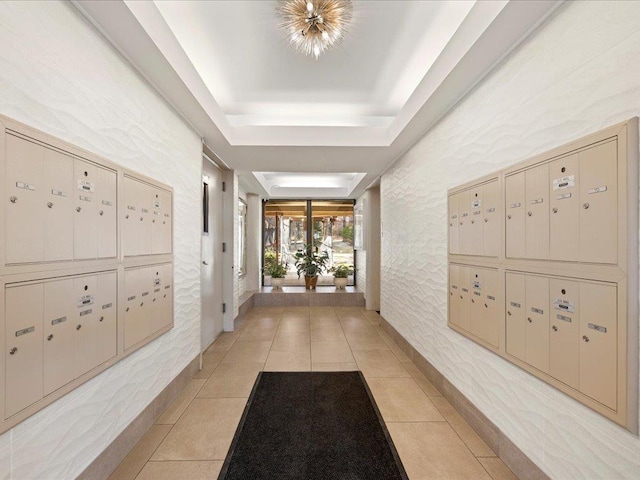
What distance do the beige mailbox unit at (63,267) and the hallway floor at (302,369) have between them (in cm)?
69

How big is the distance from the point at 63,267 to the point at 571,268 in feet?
7.34

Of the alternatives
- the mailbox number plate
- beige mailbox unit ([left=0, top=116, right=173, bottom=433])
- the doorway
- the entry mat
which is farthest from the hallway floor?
the mailbox number plate

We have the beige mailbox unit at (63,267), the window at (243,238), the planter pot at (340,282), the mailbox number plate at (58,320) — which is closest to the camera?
the beige mailbox unit at (63,267)

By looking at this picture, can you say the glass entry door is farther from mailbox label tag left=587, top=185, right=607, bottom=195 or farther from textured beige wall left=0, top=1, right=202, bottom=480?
mailbox label tag left=587, top=185, right=607, bottom=195

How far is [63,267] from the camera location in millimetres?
1314

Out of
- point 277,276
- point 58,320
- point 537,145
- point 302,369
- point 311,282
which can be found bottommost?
point 302,369

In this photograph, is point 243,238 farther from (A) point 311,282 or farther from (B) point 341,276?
(B) point 341,276

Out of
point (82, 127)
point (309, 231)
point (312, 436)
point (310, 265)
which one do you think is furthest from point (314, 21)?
point (309, 231)

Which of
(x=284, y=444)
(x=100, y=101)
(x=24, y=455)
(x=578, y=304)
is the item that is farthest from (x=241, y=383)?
(x=578, y=304)

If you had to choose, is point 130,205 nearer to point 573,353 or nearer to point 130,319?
point 130,319

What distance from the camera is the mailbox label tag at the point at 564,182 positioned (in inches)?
51.2

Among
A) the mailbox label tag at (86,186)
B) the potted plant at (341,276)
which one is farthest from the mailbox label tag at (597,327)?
the potted plant at (341,276)

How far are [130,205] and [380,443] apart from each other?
7.18 ft

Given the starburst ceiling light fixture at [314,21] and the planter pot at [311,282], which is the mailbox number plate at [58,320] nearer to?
the starburst ceiling light fixture at [314,21]
